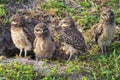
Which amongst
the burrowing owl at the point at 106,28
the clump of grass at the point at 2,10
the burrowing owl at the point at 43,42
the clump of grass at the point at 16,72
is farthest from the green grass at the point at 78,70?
the clump of grass at the point at 2,10

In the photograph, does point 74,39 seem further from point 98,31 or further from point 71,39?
point 98,31

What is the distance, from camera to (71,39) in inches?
333

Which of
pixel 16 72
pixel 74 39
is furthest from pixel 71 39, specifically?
pixel 16 72

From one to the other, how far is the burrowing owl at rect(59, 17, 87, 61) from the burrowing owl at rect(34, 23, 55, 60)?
327 millimetres

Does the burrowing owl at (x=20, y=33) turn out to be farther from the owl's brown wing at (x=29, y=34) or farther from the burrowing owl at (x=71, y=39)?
the burrowing owl at (x=71, y=39)

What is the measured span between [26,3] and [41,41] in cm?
232

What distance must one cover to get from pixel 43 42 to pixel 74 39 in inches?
25.5

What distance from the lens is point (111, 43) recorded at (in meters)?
9.29

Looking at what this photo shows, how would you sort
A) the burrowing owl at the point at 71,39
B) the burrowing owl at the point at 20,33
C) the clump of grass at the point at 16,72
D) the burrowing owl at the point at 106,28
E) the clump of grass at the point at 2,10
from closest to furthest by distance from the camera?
the clump of grass at the point at 16,72, the burrowing owl at the point at 71,39, the burrowing owl at the point at 20,33, the burrowing owl at the point at 106,28, the clump of grass at the point at 2,10

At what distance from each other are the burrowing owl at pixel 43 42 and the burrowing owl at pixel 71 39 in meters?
0.33

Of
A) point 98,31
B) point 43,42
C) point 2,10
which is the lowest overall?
point 43,42

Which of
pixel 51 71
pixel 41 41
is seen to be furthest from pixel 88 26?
pixel 51 71

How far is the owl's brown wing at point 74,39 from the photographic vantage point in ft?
27.4

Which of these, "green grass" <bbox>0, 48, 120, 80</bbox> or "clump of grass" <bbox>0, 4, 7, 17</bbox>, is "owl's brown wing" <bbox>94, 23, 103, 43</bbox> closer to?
"green grass" <bbox>0, 48, 120, 80</bbox>
